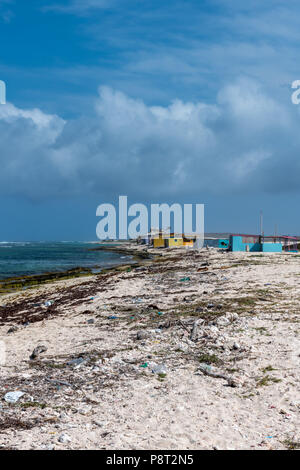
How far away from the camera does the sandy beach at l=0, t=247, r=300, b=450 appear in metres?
4.99

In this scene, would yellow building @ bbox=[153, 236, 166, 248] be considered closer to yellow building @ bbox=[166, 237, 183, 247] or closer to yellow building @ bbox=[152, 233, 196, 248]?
yellow building @ bbox=[152, 233, 196, 248]

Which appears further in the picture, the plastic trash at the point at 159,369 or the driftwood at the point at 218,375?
the plastic trash at the point at 159,369

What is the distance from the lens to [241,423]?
5.27 meters

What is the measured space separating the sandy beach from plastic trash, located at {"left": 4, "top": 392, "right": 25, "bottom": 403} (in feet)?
0.21

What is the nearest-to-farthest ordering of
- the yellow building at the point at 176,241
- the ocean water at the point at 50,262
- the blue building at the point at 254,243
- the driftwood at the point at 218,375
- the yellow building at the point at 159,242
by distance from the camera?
1. the driftwood at the point at 218,375
2. the ocean water at the point at 50,262
3. the blue building at the point at 254,243
4. the yellow building at the point at 176,241
5. the yellow building at the point at 159,242

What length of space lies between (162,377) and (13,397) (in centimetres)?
270

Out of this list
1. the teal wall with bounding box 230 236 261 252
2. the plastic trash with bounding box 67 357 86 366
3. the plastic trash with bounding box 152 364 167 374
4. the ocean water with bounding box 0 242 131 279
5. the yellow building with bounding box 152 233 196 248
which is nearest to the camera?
the plastic trash with bounding box 152 364 167 374

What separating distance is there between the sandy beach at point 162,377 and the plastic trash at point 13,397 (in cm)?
6

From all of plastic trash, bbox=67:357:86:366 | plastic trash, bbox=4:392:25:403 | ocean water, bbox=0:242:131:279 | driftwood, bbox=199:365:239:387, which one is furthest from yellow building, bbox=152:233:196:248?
plastic trash, bbox=4:392:25:403

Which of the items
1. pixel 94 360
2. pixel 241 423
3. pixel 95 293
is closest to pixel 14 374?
pixel 94 360

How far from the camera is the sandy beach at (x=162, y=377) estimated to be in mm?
A: 4992

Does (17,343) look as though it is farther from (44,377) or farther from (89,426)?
(89,426)

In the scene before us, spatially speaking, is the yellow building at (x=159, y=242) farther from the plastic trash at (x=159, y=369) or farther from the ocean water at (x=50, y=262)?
the plastic trash at (x=159, y=369)

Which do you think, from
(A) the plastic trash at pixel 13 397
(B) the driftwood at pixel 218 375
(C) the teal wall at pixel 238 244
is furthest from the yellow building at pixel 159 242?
(A) the plastic trash at pixel 13 397
